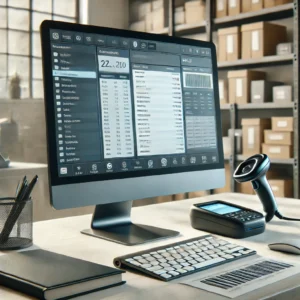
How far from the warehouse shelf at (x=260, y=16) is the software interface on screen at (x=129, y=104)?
2404mm

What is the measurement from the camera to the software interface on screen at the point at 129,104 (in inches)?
42.4

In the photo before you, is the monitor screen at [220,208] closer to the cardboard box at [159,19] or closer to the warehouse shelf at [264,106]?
the warehouse shelf at [264,106]

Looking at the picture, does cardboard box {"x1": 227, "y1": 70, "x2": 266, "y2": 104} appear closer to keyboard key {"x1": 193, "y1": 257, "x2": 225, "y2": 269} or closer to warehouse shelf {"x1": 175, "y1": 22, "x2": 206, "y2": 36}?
warehouse shelf {"x1": 175, "y1": 22, "x2": 206, "y2": 36}

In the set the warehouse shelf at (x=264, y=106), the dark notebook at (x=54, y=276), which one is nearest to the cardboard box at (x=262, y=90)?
the warehouse shelf at (x=264, y=106)

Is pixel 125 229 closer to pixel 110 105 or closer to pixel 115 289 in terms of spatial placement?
pixel 110 105

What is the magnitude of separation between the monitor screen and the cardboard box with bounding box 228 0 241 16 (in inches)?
111

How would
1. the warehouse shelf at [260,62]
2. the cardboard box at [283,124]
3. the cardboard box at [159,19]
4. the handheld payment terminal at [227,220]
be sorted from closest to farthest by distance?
the handheld payment terminal at [227,220], the cardboard box at [283,124], the warehouse shelf at [260,62], the cardboard box at [159,19]

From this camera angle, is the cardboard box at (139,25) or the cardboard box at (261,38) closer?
the cardboard box at (261,38)

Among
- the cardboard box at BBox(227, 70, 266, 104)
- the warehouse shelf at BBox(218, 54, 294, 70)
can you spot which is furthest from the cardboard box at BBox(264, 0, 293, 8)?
the cardboard box at BBox(227, 70, 266, 104)

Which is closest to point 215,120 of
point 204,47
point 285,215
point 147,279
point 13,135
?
point 204,47

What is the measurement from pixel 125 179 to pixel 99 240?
0.15 meters

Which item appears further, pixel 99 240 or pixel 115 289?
pixel 99 240

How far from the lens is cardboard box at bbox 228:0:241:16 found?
150 inches

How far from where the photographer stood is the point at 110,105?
1137mm
